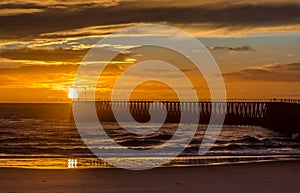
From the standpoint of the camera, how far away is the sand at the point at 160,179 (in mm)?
13484

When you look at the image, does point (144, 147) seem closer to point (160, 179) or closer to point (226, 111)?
point (160, 179)

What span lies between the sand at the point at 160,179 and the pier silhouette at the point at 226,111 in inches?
1157

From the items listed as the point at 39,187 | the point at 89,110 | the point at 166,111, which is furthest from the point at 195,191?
the point at 89,110

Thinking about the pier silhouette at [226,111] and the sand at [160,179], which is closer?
the sand at [160,179]

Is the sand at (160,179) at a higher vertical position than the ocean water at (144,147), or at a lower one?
lower

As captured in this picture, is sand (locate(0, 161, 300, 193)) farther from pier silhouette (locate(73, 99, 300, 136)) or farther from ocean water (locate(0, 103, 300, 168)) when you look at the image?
pier silhouette (locate(73, 99, 300, 136))

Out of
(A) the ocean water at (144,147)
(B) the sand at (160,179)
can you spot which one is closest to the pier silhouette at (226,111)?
(A) the ocean water at (144,147)

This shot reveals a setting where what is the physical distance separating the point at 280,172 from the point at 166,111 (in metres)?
52.9

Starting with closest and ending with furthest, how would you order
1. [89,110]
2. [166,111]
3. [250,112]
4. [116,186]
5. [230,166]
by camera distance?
[116,186]
[230,166]
[250,112]
[166,111]
[89,110]

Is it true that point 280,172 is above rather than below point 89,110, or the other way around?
below

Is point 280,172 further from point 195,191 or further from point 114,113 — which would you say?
point 114,113

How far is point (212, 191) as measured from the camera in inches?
516

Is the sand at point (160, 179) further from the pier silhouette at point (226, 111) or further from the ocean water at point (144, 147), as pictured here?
the pier silhouette at point (226, 111)

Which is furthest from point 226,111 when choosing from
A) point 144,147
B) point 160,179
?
point 160,179
